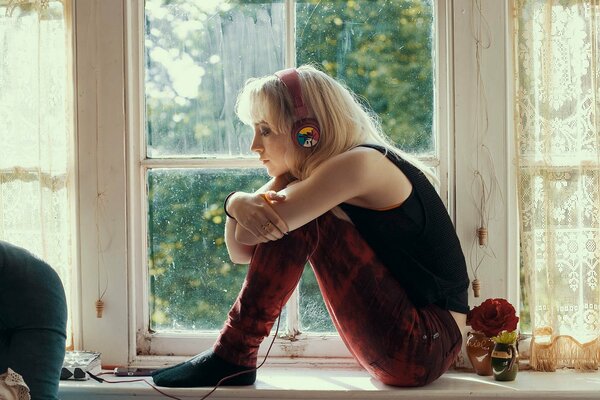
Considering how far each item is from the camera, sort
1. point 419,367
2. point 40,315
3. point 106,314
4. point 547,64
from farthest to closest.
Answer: point 106,314 < point 547,64 < point 419,367 < point 40,315

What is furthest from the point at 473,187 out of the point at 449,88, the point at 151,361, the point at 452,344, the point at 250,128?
the point at 151,361

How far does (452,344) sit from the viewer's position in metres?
2.17

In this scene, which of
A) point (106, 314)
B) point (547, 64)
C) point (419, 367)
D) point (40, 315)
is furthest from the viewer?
point (106, 314)

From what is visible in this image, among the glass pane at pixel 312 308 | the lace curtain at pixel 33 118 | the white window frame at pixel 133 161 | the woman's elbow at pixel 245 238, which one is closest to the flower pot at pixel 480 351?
the white window frame at pixel 133 161

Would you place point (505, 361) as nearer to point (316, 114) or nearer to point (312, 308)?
point (312, 308)

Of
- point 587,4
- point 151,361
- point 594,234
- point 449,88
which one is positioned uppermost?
point 587,4

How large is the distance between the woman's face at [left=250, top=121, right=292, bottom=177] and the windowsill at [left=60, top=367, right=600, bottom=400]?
1.92 feet

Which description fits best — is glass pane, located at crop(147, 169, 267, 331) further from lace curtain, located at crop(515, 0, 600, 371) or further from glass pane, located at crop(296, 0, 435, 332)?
lace curtain, located at crop(515, 0, 600, 371)

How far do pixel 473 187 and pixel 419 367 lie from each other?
0.56 meters

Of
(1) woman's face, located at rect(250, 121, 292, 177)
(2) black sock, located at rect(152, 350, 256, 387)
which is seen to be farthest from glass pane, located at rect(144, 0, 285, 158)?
(2) black sock, located at rect(152, 350, 256, 387)

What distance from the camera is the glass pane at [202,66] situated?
248 centimetres

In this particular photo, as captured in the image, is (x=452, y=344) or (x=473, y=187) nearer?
(x=452, y=344)

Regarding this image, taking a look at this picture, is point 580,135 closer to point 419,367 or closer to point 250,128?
point 419,367

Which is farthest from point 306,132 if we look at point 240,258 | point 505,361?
point 505,361
